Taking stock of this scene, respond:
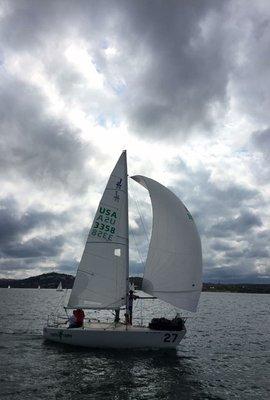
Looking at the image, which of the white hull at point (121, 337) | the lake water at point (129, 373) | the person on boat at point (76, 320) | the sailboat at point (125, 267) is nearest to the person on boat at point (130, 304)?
the sailboat at point (125, 267)

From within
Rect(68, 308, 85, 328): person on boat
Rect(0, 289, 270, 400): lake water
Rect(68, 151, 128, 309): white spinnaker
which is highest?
Rect(68, 151, 128, 309): white spinnaker

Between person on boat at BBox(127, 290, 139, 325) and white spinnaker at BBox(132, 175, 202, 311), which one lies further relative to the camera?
person on boat at BBox(127, 290, 139, 325)

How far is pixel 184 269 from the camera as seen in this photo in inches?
991

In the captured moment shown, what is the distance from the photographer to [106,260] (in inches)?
1065

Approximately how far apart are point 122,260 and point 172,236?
3781 mm

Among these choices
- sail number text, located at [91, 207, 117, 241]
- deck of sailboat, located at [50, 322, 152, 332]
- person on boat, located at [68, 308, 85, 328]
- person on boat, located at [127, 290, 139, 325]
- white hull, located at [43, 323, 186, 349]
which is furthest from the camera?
sail number text, located at [91, 207, 117, 241]

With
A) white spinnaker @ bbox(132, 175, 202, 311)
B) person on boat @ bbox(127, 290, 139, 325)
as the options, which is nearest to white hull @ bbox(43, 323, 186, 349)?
person on boat @ bbox(127, 290, 139, 325)

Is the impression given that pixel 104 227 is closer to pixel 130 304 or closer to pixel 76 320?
pixel 130 304

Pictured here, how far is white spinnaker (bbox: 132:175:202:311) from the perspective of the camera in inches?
984

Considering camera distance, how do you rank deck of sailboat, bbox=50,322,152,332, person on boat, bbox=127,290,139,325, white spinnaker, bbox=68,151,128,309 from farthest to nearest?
white spinnaker, bbox=68,151,128,309 < person on boat, bbox=127,290,139,325 < deck of sailboat, bbox=50,322,152,332

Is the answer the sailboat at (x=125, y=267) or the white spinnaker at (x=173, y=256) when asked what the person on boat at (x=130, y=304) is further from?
the white spinnaker at (x=173, y=256)

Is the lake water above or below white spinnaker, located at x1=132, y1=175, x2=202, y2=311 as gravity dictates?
below

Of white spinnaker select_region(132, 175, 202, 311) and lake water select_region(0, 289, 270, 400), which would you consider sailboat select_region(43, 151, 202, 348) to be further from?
lake water select_region(0, 289, 270, 400)

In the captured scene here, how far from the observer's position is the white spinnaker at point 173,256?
2500 cm
